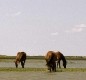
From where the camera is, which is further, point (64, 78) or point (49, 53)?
point (49, 53)

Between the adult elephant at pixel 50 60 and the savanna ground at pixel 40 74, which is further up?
the adult elephant at pixel 50 60

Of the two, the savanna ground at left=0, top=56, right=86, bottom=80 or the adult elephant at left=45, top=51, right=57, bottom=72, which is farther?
the adult elephant at left=45, top=51, right=57, bottom=72

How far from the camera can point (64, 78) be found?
99.6ft

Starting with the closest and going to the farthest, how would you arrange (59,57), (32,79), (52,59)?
(32,79), (52,59), (59,57)

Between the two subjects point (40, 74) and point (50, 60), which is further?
point (50, 60)

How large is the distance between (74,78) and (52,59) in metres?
9.27

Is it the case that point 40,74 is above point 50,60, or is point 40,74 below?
below

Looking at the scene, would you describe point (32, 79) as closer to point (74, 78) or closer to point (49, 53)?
point (74, 78)

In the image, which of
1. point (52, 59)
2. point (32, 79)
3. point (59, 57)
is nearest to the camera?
point (32, 79)

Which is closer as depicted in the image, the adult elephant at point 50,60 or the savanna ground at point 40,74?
the savanna ground at point 40,74

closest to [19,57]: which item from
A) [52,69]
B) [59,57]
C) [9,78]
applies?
[59,57]

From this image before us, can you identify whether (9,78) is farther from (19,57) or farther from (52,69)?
(19,57)

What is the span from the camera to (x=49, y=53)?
3950 centimetres

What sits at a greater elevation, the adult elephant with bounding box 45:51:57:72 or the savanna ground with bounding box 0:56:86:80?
the adult elephant with bounding box 45:51:57:72
